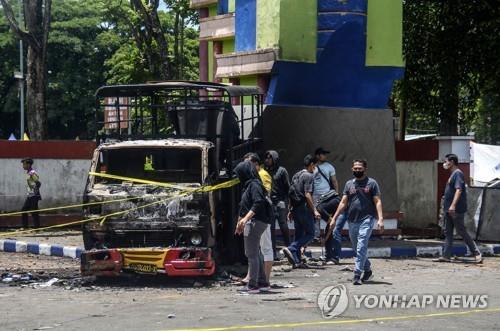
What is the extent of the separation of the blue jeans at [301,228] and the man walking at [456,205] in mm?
2570

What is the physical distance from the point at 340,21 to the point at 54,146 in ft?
27.3

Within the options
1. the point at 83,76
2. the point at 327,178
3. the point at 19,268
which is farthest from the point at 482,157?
the point at 83,76

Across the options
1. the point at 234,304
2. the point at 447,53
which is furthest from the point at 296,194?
the point at 447,53

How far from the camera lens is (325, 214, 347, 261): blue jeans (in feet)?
48.6

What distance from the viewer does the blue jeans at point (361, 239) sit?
40.7 ft

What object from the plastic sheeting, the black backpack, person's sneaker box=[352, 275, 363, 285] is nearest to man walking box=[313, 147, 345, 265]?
the black backpack

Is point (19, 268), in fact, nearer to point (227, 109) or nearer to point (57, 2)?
point (227, 109)

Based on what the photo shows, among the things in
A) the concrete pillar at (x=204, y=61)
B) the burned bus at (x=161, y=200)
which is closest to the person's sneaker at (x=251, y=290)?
the burned bus at (x=161, y=200)

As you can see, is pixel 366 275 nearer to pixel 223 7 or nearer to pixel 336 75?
pixel 336 75

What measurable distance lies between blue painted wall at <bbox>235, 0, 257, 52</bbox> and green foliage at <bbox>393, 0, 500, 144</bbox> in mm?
8171

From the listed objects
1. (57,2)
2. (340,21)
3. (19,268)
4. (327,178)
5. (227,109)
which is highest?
(57,2)

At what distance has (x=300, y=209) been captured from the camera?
569 inches

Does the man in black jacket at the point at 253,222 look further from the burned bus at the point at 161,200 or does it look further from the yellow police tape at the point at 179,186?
the yellow police tape at the point at 179,186

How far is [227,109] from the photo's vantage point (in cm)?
1442
